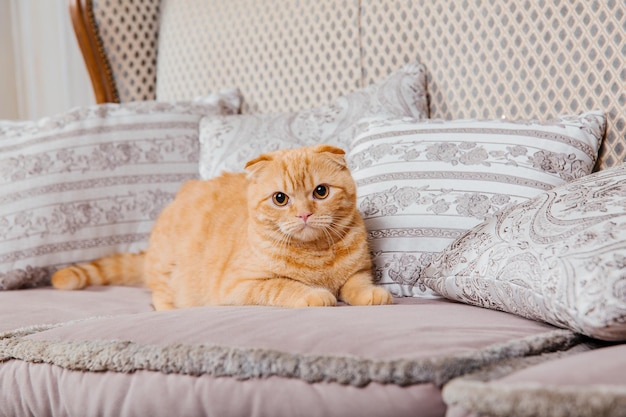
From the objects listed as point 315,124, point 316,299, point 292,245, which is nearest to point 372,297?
point 316,299

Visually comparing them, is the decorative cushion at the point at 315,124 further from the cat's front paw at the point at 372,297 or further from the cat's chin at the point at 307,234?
the cat's front paw at the point at 372,297

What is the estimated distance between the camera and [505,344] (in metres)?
1.05

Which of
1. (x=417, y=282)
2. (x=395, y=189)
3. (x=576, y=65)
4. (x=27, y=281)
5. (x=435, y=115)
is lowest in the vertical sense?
(x=27, y=281)

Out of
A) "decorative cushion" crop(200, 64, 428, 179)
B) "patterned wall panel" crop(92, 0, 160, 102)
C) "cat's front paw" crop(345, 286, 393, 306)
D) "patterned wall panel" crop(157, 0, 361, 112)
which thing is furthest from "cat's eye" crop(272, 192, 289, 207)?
"patterned wall panel" crop(92, 0, 160, 102)

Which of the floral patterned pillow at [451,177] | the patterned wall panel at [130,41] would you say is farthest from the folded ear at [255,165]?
the patterned wall panel at [130,41]

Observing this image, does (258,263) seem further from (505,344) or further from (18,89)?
(18,89)

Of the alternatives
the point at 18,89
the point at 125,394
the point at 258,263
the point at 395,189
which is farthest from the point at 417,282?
the point at 18,89

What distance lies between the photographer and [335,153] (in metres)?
1.57

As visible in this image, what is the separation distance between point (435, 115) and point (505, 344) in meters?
1.19

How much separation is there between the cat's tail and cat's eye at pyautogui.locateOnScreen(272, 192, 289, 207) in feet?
2.20

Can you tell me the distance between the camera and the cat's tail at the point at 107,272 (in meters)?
1.95

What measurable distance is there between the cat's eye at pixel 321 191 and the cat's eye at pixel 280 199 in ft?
0.20

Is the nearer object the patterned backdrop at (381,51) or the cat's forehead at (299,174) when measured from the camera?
the cat's forehead at (299,174)

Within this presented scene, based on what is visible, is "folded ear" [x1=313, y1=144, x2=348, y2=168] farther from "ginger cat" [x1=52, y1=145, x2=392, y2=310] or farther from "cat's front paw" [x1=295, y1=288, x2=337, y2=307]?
"cat's front paw" [x1=295, y1=288, x2=337, y2=307]
